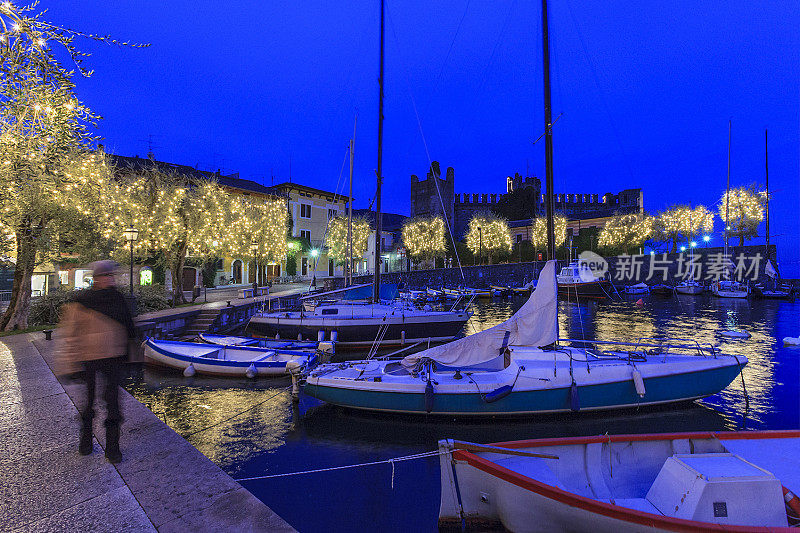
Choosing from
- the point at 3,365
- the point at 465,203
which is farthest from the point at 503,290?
the point at 3,365

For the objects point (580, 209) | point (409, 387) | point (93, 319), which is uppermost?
point (580, 209)

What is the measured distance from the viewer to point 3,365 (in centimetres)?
995

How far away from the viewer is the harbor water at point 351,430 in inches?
269

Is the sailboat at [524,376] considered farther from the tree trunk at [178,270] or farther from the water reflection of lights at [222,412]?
the tree trunk at [178,270]

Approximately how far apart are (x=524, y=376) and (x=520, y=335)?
1421 mm

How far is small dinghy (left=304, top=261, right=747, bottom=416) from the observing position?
9734mm

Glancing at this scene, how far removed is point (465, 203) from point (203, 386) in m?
75.5

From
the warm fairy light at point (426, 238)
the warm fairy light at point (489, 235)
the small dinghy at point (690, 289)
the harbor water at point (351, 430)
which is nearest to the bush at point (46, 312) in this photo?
the harbor water at point (351, 430)

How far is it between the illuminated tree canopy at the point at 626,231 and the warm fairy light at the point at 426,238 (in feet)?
94.4

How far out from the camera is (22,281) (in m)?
16.7

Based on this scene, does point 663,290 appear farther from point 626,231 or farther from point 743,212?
point 626,231

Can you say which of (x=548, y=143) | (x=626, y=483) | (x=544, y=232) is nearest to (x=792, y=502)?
(x=626, y=483)

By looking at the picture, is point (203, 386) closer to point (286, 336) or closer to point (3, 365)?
point (3, 365)

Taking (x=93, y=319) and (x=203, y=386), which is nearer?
(x=93, y=319)
